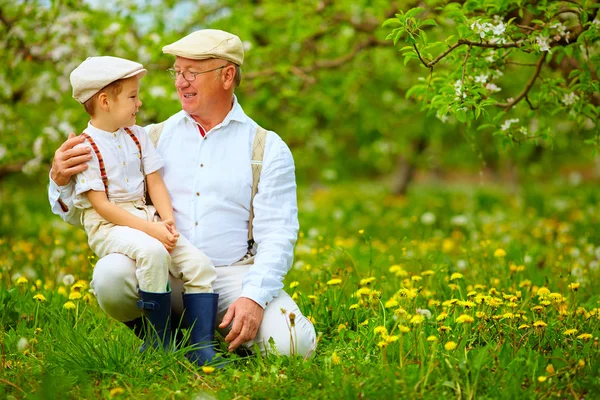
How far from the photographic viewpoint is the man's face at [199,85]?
3.45 meters

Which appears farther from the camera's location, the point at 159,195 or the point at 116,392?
the point at 159,195

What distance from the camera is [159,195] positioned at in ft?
11.2

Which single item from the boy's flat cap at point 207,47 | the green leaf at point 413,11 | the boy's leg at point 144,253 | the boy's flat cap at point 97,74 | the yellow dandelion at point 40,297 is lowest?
the yellow dandelion at point 40,297

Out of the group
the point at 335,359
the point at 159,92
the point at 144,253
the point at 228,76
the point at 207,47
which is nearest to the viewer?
the point at 335,359

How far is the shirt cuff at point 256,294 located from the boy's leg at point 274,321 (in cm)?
9

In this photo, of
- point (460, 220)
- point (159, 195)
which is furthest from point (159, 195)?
point (460, 220)

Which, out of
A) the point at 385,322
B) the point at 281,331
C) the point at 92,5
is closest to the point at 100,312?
the point at 281,331

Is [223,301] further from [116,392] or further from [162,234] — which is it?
[116,392]

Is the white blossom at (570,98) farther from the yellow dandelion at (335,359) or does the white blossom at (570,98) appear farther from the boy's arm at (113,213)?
the boy's arm at (113,213)

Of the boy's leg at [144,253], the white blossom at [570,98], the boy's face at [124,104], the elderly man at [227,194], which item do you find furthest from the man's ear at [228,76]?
the white blossom at [570,98]

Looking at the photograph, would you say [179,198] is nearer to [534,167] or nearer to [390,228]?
[390,228]

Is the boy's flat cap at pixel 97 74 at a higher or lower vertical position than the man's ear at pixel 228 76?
higher

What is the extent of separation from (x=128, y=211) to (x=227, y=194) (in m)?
0.51

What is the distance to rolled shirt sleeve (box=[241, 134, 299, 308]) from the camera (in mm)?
3303
